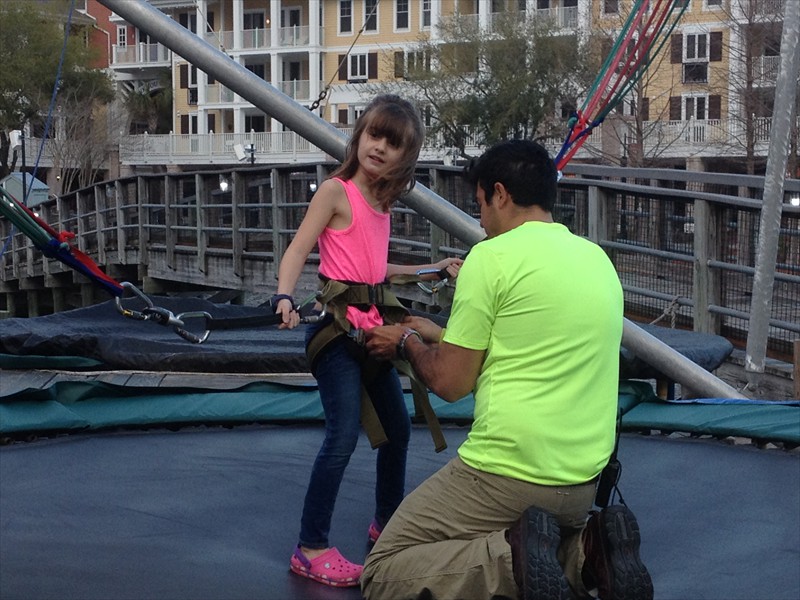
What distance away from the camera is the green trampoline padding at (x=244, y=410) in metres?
4.54

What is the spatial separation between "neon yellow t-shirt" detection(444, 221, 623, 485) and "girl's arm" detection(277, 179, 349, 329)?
22.7 inches

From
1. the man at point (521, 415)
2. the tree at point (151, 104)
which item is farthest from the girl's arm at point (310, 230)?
the tree at point (151, 104)

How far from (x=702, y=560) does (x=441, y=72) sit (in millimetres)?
28498

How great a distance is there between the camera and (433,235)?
35.9ft

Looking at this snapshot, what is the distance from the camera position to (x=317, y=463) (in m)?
3.04

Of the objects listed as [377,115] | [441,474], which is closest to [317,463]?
[441,474]

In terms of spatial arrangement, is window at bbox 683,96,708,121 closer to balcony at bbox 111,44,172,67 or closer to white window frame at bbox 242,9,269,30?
white window frame at bbox 242,9,269,30

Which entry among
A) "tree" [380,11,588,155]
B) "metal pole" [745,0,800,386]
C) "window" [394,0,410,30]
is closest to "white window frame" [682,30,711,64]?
"tree" [380,11,588,155]

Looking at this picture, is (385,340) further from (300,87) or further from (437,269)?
(300,87)

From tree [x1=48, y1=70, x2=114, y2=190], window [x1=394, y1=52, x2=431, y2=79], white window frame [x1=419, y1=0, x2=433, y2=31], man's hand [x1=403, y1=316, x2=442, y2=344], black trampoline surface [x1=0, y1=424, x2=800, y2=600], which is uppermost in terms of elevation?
white window frame [x1=419, y1=0, x2=433, y2=31]

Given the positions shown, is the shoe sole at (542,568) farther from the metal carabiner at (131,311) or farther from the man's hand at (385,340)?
the metal carabiner at (131,311)

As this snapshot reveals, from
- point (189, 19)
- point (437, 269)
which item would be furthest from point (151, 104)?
point (437, 269)

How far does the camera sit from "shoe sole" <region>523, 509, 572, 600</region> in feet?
7.76

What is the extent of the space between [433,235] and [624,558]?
337 inches
